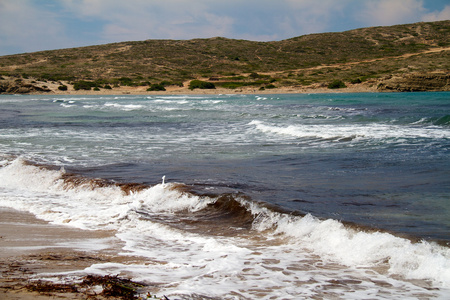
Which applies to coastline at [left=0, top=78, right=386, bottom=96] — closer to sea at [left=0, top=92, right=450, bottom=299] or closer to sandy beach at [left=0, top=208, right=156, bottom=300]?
sea at [left=0, top=92, right=450, bottom=299]

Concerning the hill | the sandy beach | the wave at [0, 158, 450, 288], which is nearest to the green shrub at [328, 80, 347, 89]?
the hill

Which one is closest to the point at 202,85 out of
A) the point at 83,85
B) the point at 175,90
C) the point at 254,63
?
the point at 175,90

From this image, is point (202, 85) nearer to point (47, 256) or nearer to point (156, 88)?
point (156, 88)

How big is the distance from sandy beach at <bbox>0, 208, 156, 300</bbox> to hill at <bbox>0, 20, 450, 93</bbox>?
1996 inches

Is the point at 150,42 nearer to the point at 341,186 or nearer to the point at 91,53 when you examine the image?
the point at 91,53

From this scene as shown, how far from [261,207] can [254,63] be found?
85488 millimetres

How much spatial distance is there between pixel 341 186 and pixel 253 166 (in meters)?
2.97

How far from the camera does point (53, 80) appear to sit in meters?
75.2

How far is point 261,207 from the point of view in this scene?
736 centimetres

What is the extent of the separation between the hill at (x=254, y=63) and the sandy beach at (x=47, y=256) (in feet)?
166

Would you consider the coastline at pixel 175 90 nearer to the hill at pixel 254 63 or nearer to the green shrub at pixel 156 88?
the hill at pixel 254 63

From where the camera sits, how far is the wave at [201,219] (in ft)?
17.1

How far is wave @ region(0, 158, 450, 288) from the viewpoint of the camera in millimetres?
5211

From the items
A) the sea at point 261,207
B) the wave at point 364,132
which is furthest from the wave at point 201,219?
the wave at point 364,132
